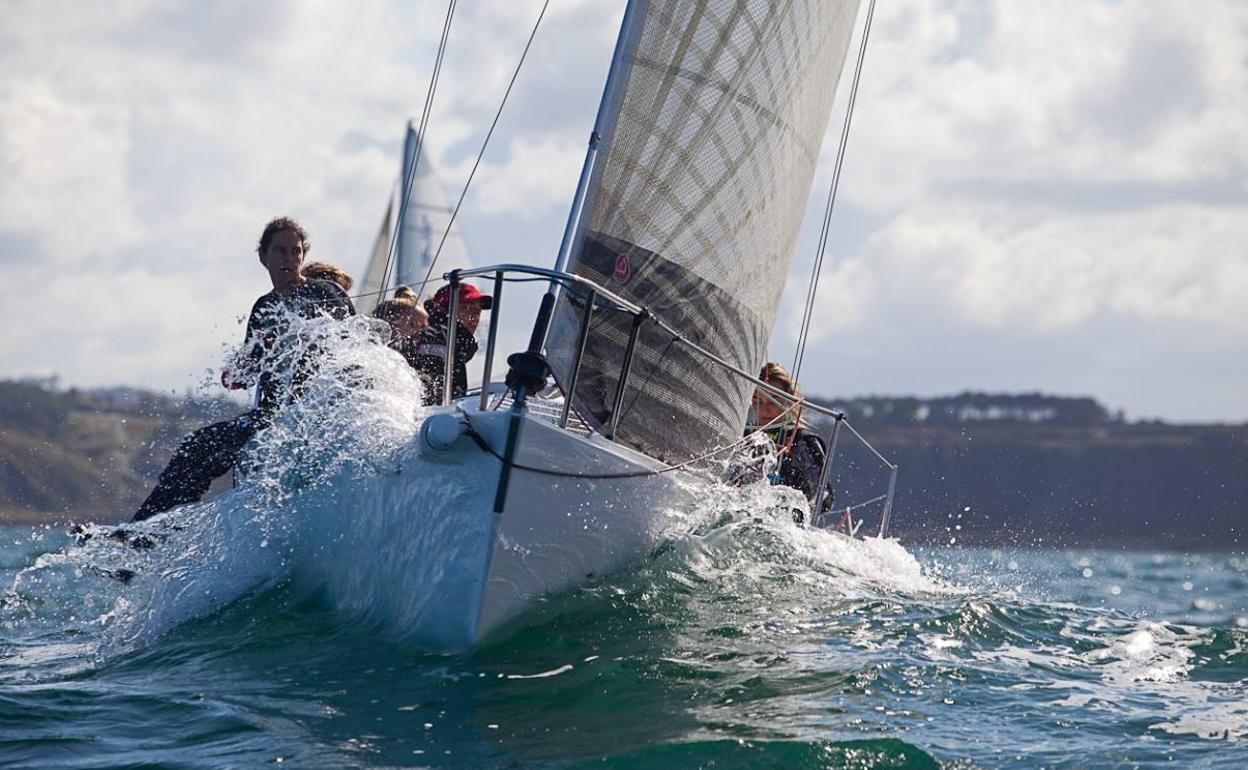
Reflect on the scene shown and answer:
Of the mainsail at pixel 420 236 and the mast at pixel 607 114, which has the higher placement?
the mainsail at pixel 420 236

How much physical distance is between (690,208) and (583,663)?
2157mm

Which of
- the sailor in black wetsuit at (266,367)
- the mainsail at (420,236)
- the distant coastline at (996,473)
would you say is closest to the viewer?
the sailor in black wetsuit at (266,367)

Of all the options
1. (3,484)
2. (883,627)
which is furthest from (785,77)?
(3,484)

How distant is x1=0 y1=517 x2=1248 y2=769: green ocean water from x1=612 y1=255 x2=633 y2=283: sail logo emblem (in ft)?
3.50

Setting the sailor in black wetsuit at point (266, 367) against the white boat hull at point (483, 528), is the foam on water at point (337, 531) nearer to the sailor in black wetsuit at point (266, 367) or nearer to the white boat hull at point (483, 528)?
the white boat hull at point (483, 528)

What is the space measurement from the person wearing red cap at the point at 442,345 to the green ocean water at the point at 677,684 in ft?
3.99

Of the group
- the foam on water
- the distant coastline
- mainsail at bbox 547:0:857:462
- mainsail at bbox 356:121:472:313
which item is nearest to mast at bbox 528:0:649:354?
mainsail at bbox 547:0:857:462

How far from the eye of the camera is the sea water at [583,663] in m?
4.74

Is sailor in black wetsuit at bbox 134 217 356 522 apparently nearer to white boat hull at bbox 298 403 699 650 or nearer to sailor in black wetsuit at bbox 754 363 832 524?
white boat hull at bbox 298 403 699 650

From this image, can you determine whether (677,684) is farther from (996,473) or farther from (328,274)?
(996,473)

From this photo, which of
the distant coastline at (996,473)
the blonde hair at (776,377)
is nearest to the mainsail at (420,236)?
the blonde hair at (776,377)

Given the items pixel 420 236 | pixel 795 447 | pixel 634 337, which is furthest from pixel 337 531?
pixel 420 236

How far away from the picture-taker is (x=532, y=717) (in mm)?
4973

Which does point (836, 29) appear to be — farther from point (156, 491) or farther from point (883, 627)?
point (156, 491)
